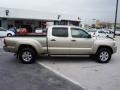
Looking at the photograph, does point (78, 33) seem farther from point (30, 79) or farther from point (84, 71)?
point (30, 79)

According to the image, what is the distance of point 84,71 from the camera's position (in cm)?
852

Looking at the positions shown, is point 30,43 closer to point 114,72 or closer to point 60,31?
point 60,31

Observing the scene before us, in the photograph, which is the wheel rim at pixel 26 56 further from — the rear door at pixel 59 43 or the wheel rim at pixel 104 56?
the wheel rim at pixel 104 56

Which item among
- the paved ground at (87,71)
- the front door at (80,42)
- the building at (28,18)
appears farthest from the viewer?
the building at (28,18)

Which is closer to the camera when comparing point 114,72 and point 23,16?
point 114,72

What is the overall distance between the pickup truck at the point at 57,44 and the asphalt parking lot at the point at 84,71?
1.80ft

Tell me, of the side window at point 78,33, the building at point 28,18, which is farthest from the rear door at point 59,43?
the building at point 28,18

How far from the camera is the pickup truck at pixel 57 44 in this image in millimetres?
9836

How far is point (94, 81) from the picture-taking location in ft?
23.2

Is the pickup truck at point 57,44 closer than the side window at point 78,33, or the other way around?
the pickup truck at point 57,44

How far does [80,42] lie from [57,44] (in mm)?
1129

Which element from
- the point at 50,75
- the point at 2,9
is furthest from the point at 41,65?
the point at 2,9

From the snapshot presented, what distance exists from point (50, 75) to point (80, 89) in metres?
1.87

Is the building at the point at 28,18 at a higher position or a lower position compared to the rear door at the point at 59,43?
higher
